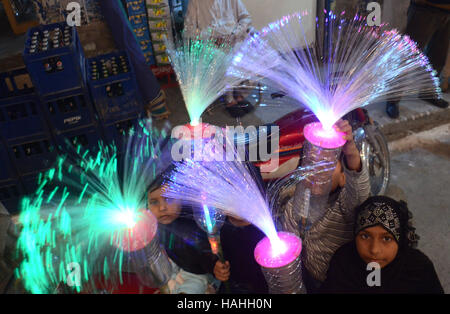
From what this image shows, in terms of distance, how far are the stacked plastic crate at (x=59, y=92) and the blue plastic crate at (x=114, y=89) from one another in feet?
0.31

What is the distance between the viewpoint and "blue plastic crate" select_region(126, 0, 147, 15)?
18.6 ft

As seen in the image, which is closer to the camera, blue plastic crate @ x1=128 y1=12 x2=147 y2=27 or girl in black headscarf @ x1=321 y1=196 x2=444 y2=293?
girl in black headscarf @ x1=321 y1=196 x2=444 y2=293

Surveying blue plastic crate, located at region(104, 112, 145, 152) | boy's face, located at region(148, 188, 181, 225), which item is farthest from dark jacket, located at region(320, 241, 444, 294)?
blue plastic crate, located at region(104, 112, 145, 152)

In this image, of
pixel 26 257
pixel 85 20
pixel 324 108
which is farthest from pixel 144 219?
pixel 85 20

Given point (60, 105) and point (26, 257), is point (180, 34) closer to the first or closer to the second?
point (60, 105)

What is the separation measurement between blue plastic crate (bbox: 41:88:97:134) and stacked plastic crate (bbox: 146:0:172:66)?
2.31m

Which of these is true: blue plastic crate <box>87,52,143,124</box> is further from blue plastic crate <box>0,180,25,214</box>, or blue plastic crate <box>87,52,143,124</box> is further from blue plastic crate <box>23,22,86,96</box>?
blue plastic crate <box>0,180,25,214</box>

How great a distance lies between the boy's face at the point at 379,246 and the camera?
223 cm

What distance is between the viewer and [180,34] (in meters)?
6.05

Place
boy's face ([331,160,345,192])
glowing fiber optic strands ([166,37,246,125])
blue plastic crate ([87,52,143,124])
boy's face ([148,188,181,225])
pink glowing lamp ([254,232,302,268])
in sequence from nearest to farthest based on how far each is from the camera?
pink glowing lamp ([254,232,302,268]) → boy's face ([148,188,181,225]) → boy's face ([331,160,345,192]) → glowing fiber optic strands ([166,37,246,125]) → blue plastic crate ([87,52,143,124])

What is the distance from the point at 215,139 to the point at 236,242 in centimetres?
75

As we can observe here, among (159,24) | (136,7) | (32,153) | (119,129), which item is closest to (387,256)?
(119,129)

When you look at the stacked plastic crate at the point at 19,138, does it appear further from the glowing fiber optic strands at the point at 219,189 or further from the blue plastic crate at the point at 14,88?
the glowing fiber optic strands at the point at 219,189

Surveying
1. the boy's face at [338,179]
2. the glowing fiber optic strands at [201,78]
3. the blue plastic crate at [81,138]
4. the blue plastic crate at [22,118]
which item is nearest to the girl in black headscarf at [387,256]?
the boy's face at [338,179]
